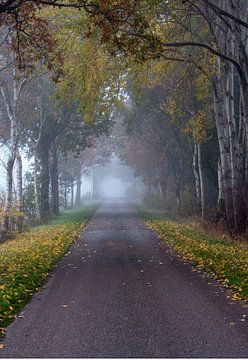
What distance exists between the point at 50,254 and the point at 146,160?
3724cm

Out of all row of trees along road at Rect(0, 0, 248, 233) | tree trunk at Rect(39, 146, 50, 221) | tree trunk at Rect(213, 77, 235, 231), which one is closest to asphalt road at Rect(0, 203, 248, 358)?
row of trees along road at Rect(0, 0, 248, 233)

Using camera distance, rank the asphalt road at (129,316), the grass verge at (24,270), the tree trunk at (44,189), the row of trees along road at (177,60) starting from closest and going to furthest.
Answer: the asphalt road at (129,316), the grass verge at (24,270), the row of trees along road at (177,60), the tree trunk at (44,189)

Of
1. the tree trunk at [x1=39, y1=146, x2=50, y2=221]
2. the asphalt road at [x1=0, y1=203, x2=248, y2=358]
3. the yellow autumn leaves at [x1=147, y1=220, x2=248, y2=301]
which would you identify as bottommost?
the asphalt road at [x1=0, y1=203, x2=248, y2=358]

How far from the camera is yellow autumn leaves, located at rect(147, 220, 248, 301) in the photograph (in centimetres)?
1088

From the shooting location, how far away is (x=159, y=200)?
53219mm

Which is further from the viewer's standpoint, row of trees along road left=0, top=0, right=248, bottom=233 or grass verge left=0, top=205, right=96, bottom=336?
row of trees along road left=0, top=0, right=248, bottom=233

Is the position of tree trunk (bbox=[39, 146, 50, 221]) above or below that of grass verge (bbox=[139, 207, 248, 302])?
above

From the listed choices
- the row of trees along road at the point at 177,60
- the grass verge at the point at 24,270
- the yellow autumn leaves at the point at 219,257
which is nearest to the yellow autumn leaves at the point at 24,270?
the grass verge at the point at 24,270

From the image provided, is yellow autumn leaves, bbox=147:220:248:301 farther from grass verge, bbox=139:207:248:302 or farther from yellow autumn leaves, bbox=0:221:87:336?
yellow autumn leaves, bbox=0:221:87:336

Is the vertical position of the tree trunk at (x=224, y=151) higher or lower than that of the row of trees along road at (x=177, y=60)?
lower

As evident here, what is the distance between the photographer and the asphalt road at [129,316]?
6605 mm

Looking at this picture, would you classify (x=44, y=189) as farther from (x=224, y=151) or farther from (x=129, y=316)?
Result: (x=129, y=316)

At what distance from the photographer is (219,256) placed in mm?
15102

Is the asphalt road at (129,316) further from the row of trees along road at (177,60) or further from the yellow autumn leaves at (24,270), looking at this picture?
the row of trees along road at (177,60)
